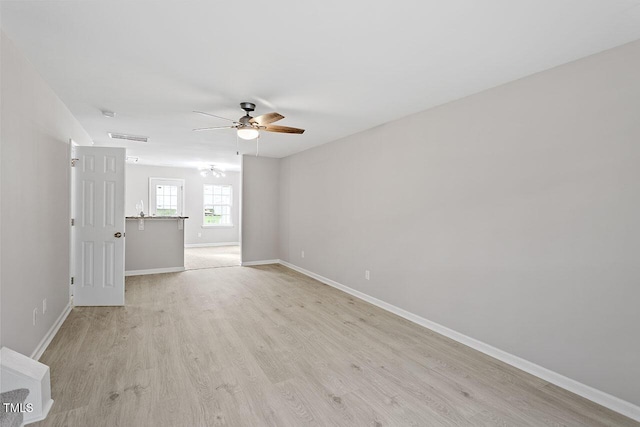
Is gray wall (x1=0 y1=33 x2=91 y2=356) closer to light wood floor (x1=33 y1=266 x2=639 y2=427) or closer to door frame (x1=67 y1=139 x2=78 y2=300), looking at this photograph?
door frame (x1=67 y1=139 x2=78 y2=300)

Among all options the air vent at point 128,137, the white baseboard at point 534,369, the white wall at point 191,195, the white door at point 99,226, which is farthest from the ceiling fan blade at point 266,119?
the white wall at point 191,195

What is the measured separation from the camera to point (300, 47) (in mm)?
2229

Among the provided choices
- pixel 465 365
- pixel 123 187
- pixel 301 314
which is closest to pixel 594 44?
pixel 465 365

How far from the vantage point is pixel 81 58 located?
243 cm

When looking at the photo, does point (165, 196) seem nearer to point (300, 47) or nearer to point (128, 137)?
point (128, 137)

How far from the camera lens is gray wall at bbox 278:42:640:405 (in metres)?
2.11

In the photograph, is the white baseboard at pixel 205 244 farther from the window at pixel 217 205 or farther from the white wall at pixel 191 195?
the window at pixel 217 205

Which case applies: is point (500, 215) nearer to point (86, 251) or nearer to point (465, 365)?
point (465, 365)

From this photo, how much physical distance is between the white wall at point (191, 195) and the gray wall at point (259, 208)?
11.7 feet

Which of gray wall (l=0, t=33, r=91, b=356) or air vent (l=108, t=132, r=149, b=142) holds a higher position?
air vent (l=108, t=132, r=149, b=142)

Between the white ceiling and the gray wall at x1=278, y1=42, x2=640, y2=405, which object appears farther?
the gray wall at x1=278, y1=42, x2=640, y2=405

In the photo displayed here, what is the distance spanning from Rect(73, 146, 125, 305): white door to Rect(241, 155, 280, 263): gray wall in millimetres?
2890

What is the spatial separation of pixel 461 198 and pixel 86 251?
457 cm

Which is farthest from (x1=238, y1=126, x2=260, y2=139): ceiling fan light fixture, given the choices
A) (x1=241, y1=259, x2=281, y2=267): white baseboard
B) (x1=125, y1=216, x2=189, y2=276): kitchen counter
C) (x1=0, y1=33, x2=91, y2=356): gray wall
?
(x1=241, y1=259, x2=281, y2=267): white baseboard
